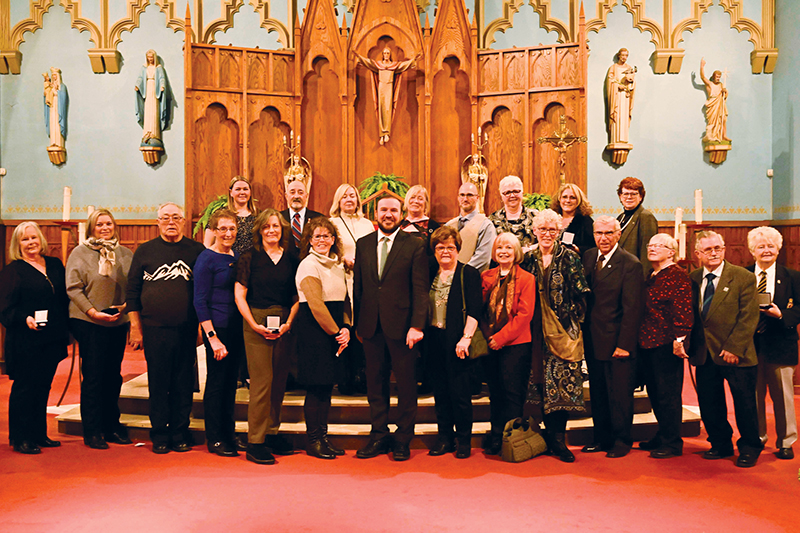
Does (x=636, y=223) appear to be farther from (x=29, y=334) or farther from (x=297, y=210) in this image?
(x=29, y=334)

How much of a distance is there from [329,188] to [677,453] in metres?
5.12

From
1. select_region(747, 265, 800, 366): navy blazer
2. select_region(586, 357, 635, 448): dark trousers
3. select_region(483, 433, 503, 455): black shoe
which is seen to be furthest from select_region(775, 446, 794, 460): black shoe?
select_region(483, 433, 503, 455): black shoe

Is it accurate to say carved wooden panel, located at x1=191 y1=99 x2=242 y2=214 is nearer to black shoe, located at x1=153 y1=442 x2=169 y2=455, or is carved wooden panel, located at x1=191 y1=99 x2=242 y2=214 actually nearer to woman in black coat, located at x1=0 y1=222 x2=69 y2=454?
woman in black coat, located at x1=0 y1=222 x2=69 y2=454

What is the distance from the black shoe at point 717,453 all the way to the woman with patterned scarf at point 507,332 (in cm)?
113

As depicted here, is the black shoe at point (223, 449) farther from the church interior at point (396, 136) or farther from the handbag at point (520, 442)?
the handbag at point (520, 442)

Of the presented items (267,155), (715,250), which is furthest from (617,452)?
(267,155)

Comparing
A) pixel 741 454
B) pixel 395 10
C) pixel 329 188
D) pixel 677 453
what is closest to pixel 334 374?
pixel 677 453

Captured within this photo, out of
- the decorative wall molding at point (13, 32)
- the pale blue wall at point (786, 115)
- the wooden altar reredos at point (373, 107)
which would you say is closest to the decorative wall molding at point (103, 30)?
the decorative wall molding at point (13, 32)

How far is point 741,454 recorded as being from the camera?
386 centimetres

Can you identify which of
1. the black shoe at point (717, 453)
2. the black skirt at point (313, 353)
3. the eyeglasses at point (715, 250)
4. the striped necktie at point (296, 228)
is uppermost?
the striped necktie at point (296, 228)

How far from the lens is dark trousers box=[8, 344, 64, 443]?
4074mm

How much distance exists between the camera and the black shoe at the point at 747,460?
12.4ft

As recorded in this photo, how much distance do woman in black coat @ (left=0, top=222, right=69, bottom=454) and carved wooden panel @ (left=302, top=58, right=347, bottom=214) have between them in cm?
410

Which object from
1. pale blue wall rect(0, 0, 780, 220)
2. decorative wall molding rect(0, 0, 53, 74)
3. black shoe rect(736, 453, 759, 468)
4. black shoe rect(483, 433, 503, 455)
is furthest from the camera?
pale blue wall rect(0, 0, 780, 220)
